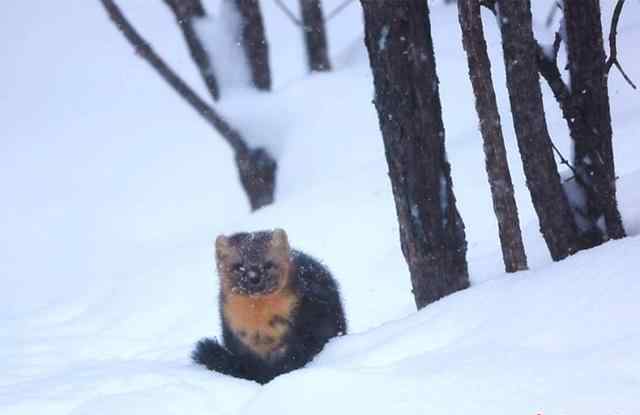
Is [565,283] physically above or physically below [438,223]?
above

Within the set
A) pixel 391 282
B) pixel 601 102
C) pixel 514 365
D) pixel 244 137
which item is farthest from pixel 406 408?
pixel 244 137

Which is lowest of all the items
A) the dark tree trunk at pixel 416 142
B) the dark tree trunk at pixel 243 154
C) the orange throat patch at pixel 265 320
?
the dark tree trunk at pixel 243 154

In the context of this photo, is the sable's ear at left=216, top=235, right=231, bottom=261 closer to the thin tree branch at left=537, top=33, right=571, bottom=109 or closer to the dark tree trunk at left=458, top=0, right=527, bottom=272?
the dark tree trunk at left=458, top=0, right=527, bottom=272

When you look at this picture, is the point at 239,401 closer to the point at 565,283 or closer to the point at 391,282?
the point at 565,283

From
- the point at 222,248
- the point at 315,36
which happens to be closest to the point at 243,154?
the point at 315,36

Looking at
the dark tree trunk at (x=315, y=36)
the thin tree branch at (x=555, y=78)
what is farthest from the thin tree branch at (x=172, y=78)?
the thin tree branch at (x=555, y=78)

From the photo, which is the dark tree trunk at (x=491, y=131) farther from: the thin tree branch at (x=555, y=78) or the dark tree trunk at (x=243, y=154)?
the dark tree trunk at (x=243, y=154)

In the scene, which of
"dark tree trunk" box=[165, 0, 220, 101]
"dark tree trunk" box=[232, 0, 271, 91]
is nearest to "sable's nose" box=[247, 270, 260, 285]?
"dark tree trunk" box=[165, 0, 220, 101]

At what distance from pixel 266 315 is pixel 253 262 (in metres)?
0.27

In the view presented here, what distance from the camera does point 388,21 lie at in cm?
457

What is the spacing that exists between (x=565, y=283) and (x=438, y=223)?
1.28 metres

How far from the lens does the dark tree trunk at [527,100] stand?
4.46m

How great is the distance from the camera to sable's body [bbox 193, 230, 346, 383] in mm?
4883

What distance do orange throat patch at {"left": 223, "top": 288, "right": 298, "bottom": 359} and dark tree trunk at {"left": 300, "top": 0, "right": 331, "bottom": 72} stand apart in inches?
318
